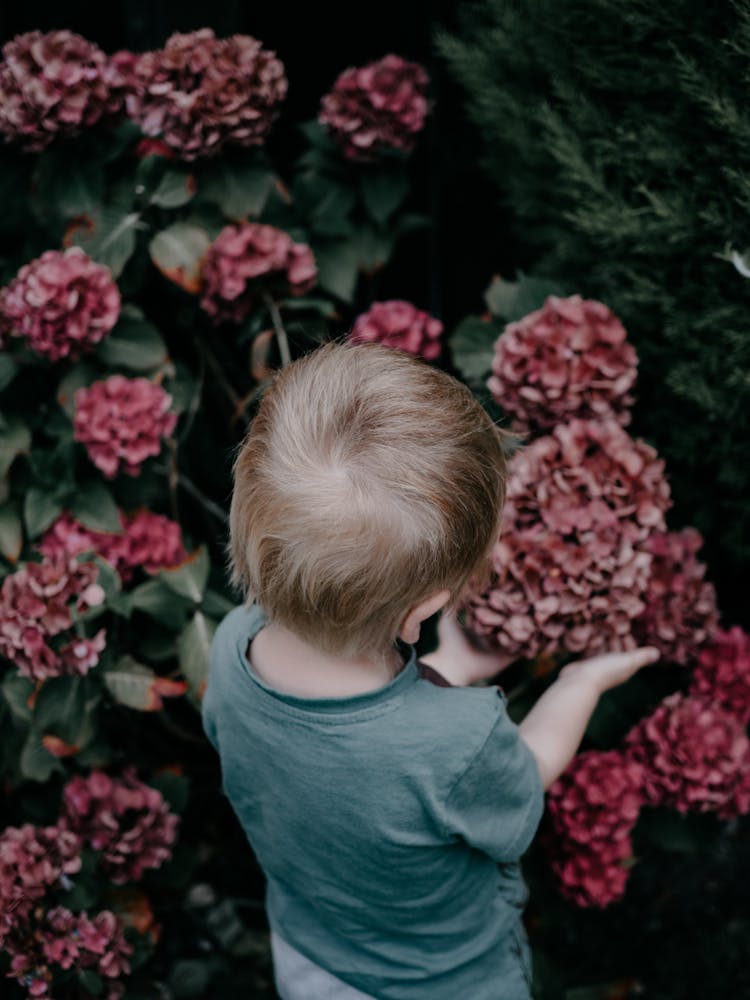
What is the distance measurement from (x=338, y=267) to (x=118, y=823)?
123cm

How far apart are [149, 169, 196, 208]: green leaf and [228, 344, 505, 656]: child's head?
0.92 m

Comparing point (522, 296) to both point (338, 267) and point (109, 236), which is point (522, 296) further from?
point (109, 236)

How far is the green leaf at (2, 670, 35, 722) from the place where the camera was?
62.7 inches

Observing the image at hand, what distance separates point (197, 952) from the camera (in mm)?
2127

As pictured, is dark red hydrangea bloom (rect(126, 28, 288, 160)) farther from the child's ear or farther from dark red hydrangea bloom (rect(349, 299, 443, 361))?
the child's ear

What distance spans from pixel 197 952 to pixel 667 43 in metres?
2.15

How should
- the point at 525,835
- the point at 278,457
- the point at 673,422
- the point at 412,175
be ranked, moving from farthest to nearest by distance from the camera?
the point at 412,175, the point at 673,422, the point at 525,835, the point at 278,457

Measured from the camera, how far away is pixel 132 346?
175 cm

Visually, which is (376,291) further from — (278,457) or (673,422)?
(278,457)

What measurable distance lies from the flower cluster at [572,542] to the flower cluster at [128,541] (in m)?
0.65

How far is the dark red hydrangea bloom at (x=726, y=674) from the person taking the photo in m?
1.59

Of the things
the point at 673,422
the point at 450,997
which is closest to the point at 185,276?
the point at 673,422

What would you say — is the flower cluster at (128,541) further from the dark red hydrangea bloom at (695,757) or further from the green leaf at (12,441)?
the dark red hydrangea bloom at (695,757)

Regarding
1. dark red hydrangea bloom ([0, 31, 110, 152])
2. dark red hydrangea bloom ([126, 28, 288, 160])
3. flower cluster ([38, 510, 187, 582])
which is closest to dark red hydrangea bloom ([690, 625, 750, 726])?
flower cluster ([38, 510, 187, 582])
